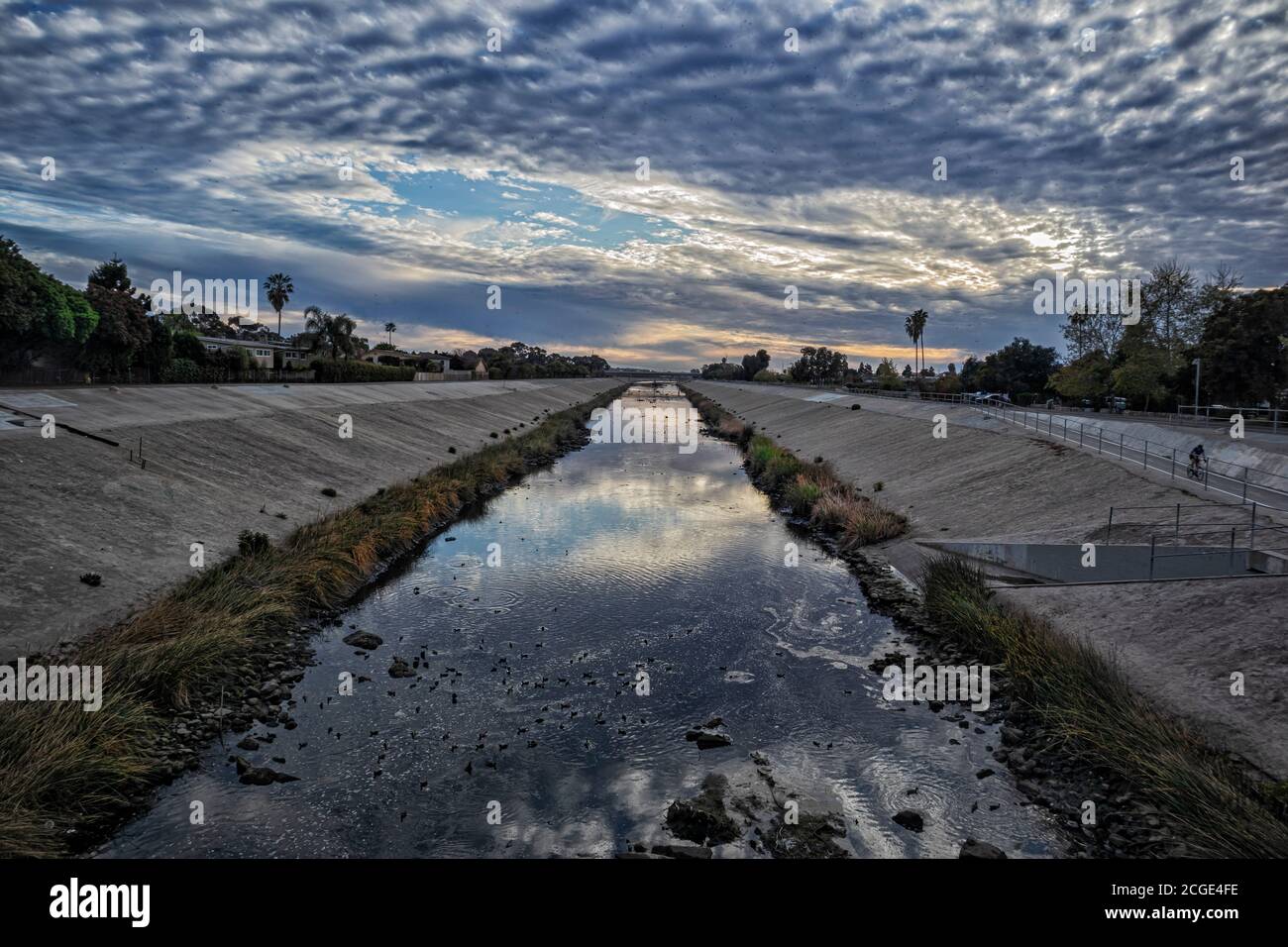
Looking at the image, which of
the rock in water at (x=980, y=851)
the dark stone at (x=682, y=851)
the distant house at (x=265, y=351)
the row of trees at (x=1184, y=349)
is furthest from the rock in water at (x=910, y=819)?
the distant house at (x=265, y=351)

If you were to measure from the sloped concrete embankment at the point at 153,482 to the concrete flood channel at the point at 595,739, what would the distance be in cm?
506

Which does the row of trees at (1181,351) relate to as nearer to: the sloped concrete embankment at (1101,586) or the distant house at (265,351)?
the sloped concrete embankment at (1101,586)

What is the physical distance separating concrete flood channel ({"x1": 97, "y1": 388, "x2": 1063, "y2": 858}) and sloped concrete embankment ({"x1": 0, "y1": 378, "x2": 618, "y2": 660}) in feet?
16.6

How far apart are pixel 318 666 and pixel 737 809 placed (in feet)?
33.9

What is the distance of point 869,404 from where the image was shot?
81.6 m

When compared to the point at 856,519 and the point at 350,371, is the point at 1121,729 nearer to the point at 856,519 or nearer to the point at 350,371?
the point at 856,519

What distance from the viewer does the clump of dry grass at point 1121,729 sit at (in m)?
9.02

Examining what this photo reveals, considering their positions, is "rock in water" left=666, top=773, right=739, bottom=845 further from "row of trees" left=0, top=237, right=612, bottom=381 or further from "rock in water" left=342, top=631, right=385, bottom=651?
"row of trees" left=0, top=237, right=612, bottom=381

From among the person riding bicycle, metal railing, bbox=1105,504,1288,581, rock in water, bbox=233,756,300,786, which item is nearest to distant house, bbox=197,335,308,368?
rock in water, bbox=233,756,300,786

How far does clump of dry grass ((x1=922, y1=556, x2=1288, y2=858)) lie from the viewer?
902 centimetres

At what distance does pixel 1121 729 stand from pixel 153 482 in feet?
91.8

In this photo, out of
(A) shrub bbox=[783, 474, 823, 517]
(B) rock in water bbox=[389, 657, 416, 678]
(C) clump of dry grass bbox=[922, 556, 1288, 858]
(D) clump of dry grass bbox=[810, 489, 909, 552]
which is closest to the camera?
(C) clump of dry grass bbox=[922, 556, 1288, 858]

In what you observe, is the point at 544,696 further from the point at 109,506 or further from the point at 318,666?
the point at 109,506
